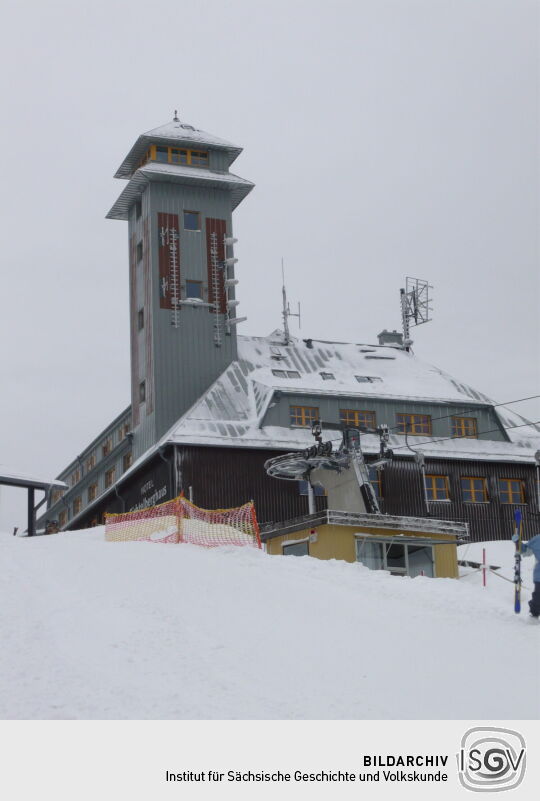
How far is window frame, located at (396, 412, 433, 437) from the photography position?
5009cm

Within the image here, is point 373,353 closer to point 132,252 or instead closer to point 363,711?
point 132,252

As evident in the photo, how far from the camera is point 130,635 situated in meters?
18.1

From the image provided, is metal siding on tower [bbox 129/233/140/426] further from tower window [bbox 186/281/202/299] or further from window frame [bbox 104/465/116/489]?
window frame [bbox 104/465/116/489]

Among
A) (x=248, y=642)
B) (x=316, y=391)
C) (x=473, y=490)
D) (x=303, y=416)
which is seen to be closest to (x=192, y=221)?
(x=316, y=391)

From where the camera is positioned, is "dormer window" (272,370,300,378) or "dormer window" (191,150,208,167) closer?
"dormer window" (272,370,300,378)

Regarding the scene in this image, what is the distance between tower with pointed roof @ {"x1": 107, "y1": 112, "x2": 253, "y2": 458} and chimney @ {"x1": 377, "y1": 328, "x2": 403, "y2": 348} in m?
9.59

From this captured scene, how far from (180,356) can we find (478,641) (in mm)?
34034

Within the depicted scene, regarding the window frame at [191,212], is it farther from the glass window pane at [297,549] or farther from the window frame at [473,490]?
the glass window pane at [297,549]

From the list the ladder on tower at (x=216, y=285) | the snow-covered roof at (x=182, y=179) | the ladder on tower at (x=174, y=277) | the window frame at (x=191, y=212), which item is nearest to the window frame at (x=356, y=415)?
the ladder on tower at (x=216, y=285)

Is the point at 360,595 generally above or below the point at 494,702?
above

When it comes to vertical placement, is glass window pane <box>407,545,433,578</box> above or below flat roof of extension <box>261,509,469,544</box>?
below

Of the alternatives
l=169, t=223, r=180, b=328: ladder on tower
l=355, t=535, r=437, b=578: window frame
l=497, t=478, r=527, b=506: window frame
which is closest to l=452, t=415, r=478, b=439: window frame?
l=497, t=478, r=527, b=506: window frame

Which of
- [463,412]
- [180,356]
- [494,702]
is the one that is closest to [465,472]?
[463,412]
